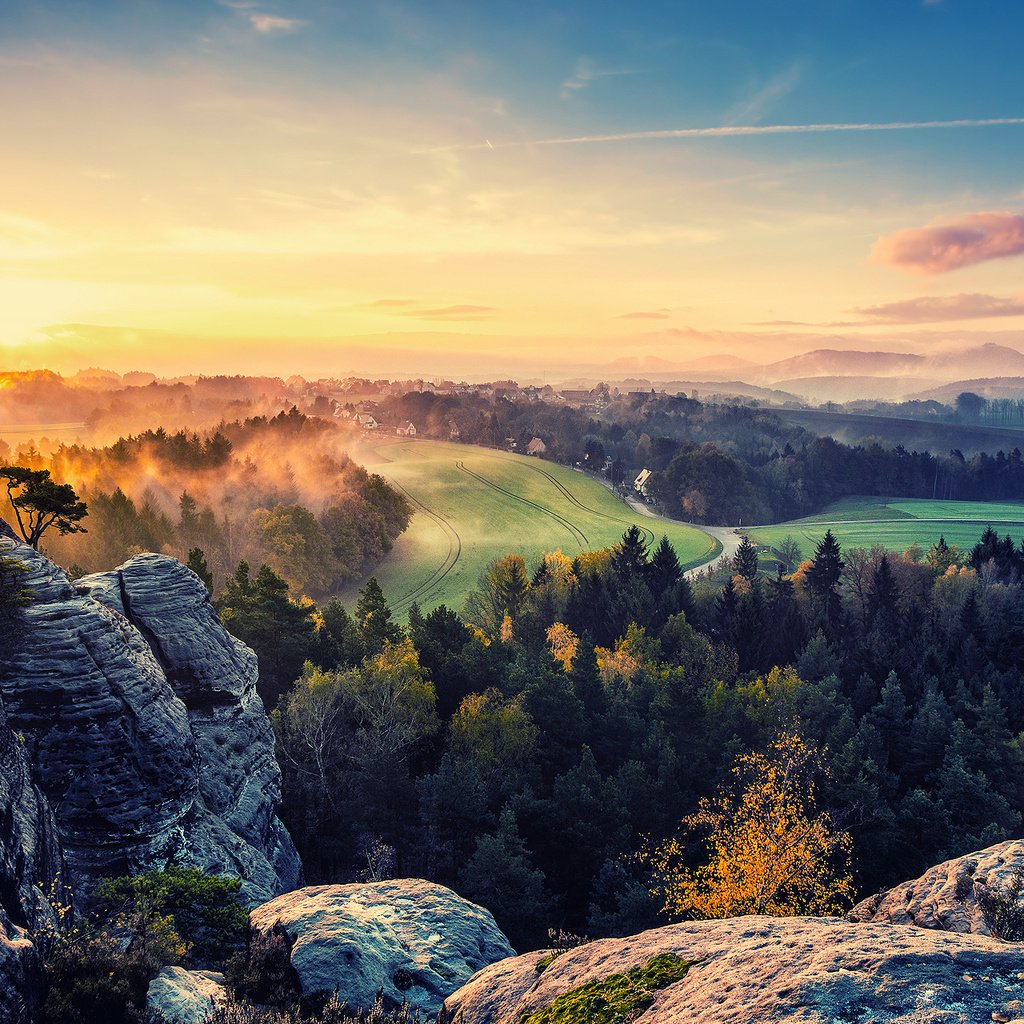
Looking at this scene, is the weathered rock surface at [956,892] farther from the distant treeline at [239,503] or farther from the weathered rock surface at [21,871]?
the distant treeline at [239,503]

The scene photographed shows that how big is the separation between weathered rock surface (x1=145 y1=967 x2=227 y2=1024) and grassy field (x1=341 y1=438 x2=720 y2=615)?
261 feet

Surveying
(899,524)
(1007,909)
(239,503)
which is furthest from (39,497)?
(899,524)

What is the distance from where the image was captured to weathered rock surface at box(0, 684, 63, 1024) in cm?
1242

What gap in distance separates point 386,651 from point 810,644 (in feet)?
142

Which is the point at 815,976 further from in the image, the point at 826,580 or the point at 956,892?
the point at 826,580

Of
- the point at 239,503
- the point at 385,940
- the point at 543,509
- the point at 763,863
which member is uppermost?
the point at 239,503

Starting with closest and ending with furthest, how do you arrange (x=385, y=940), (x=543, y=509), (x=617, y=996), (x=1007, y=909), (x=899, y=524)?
(x=617, y=996) < (x=1007, y=909) < (x=385, y=940) < (x=899, y=524) < (x=543, y=509)

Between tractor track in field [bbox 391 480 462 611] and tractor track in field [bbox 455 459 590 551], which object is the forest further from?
tractor track in field [bbox 455 459 590 551]

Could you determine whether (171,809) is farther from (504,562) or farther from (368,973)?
(504,562)

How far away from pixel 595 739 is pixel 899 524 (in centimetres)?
12669

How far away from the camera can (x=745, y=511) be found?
159 metres

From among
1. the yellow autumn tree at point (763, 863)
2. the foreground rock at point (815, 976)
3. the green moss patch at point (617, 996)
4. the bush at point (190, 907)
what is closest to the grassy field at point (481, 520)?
the yellow autumn tree at point (763, 863)

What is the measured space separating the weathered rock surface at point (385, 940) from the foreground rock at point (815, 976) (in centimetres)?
443

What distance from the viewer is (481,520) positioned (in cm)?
13850
